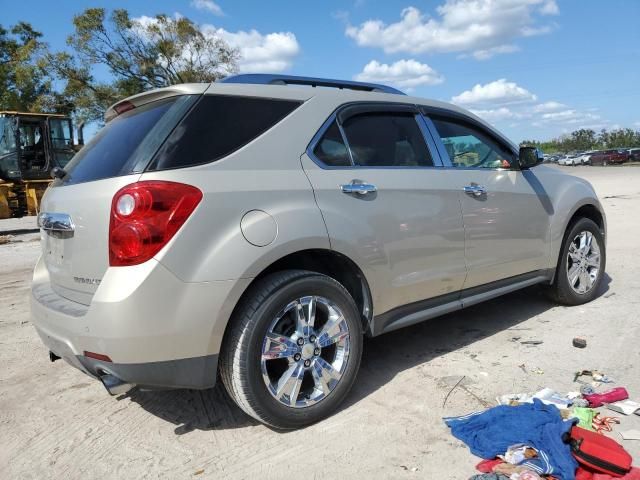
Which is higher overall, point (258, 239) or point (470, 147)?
point (470, 147)

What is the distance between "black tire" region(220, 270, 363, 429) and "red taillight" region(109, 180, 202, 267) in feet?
1.78

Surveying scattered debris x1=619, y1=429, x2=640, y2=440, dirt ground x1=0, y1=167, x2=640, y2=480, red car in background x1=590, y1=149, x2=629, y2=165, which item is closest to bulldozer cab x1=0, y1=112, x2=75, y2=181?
dirt ground x1=0, y1=167, x2=640, y2=480

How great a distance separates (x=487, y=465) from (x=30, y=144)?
51.4 feet

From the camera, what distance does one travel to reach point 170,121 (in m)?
2.73

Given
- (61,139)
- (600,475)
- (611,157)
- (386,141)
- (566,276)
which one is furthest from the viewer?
(611,157)

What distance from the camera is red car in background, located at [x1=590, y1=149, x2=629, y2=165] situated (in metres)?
54.8

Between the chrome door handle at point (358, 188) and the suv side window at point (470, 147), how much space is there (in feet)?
3.25

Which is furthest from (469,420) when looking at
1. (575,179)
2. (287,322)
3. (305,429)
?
(575,179)

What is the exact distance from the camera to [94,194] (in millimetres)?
2674

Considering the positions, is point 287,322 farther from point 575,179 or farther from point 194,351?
point 575,179

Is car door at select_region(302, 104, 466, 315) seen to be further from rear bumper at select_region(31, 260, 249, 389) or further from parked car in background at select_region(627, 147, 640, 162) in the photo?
parked car in background at select_region(627, 147, 640, 162)

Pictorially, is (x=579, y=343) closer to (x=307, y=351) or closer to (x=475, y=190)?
(x=475, y=190)

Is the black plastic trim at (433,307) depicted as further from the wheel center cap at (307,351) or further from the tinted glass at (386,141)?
the tinted glass at (386,141)

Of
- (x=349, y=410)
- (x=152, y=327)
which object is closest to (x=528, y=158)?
(x=349, y=410)
